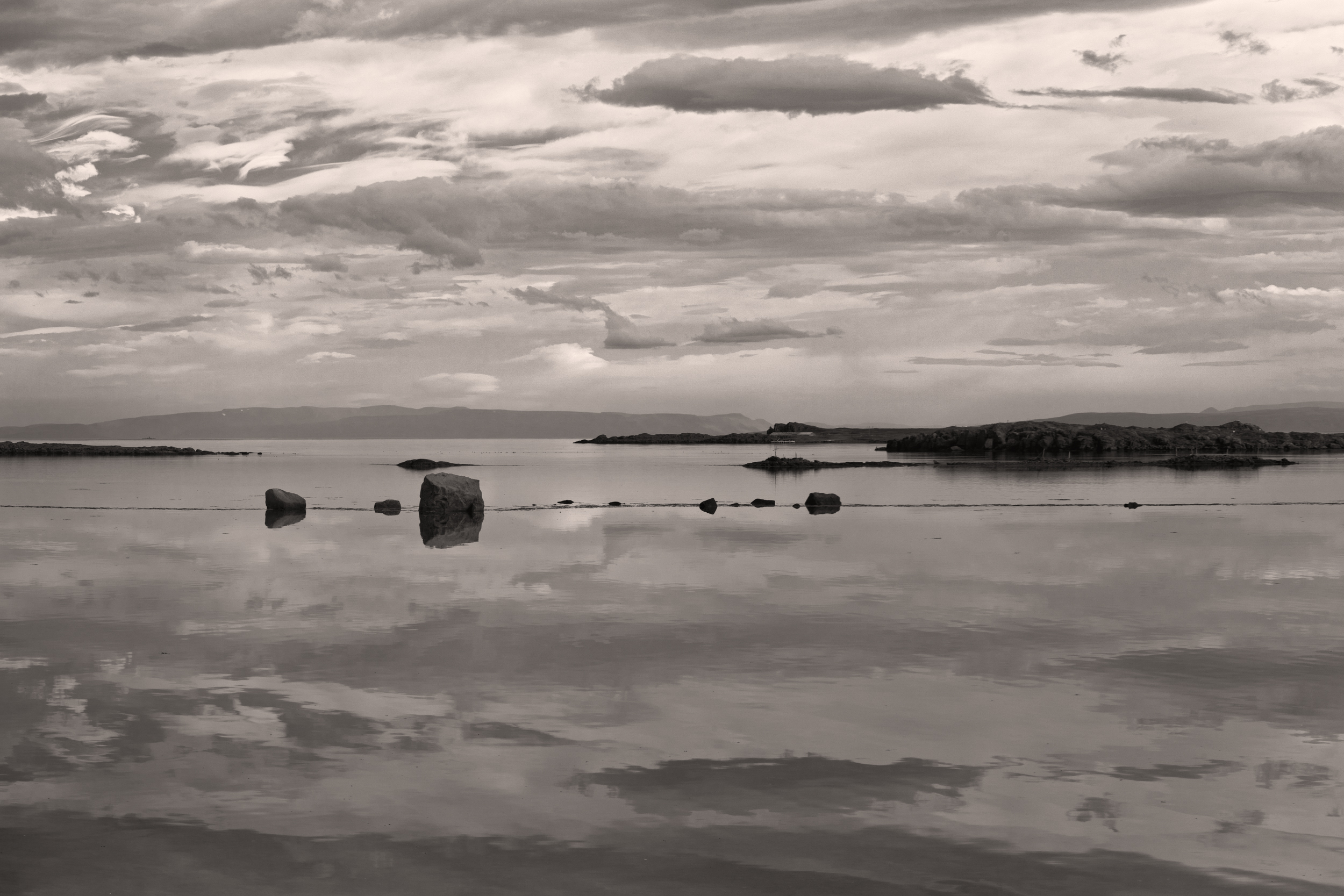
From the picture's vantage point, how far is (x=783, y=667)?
16719 mm

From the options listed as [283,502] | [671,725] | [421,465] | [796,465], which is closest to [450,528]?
[283,502]

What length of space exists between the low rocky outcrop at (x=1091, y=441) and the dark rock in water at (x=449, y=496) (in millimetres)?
102874

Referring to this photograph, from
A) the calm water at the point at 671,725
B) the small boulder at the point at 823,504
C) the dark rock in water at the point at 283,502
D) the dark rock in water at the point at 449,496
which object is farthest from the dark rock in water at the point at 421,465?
the calm water at the point at 671,725

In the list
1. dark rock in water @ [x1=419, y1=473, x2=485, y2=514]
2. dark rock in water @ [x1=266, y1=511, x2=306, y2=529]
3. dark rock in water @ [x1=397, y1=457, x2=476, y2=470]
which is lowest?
dark rock in water @ [x1=266, y1=511, x2=306, y2=529]

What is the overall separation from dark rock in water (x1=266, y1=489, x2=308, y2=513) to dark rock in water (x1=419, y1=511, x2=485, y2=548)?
25.3 ft

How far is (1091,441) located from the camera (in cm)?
14025

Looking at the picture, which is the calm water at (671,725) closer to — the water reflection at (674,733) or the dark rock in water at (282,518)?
the water reflection at (674,733)

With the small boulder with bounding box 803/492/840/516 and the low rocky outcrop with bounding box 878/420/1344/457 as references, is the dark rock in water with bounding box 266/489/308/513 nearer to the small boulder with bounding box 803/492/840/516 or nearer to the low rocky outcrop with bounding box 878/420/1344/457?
the small boulder with bounding box 803/492/840/516

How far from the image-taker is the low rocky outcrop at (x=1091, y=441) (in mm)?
141000

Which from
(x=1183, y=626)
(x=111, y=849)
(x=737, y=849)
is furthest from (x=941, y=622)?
(x=111, y=849)

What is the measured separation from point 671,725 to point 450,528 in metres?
27.8

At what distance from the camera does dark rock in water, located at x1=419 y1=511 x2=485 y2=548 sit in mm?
36000

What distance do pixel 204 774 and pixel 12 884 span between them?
8.61ft

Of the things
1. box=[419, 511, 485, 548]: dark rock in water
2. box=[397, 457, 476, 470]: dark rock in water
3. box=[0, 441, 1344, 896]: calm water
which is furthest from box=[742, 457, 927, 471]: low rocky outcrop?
box=[0, 441, 1344, 896]: calm water
